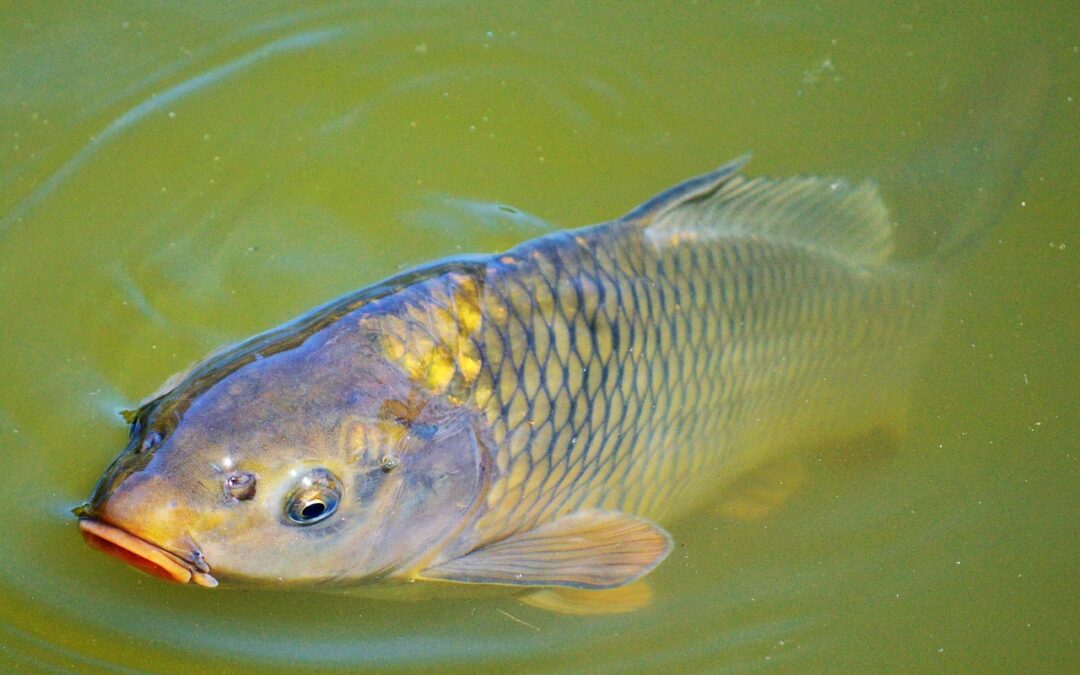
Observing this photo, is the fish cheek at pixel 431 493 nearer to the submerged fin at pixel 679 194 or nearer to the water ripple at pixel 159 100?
the submerged fin at pixel 679 194

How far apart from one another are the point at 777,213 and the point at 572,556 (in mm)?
1121

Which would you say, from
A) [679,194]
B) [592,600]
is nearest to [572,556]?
[592,600]

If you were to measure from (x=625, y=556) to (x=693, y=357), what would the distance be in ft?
1.79

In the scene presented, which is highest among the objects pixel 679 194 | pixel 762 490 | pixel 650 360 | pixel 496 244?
pixel 496 244

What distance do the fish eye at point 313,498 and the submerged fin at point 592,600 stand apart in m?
0.73

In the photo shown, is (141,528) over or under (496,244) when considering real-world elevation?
under

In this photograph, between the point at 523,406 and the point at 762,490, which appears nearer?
the point at 523,406

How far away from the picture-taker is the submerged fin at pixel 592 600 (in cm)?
263

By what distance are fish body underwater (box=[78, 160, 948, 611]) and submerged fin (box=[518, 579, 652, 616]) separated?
0.06 ft

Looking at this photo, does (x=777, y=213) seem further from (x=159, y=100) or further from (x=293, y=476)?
(x=159, y=100)

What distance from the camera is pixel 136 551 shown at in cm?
192

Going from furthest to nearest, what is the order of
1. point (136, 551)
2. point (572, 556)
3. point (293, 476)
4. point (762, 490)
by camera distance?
1. point (762, 490)
2. point (572, 556)
3. point (293, 476)
4. point (136, 551)

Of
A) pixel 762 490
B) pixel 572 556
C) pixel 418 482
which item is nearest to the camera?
pixel 418 482

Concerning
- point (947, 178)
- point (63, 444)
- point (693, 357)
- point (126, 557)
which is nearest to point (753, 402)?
point (693, 357)
